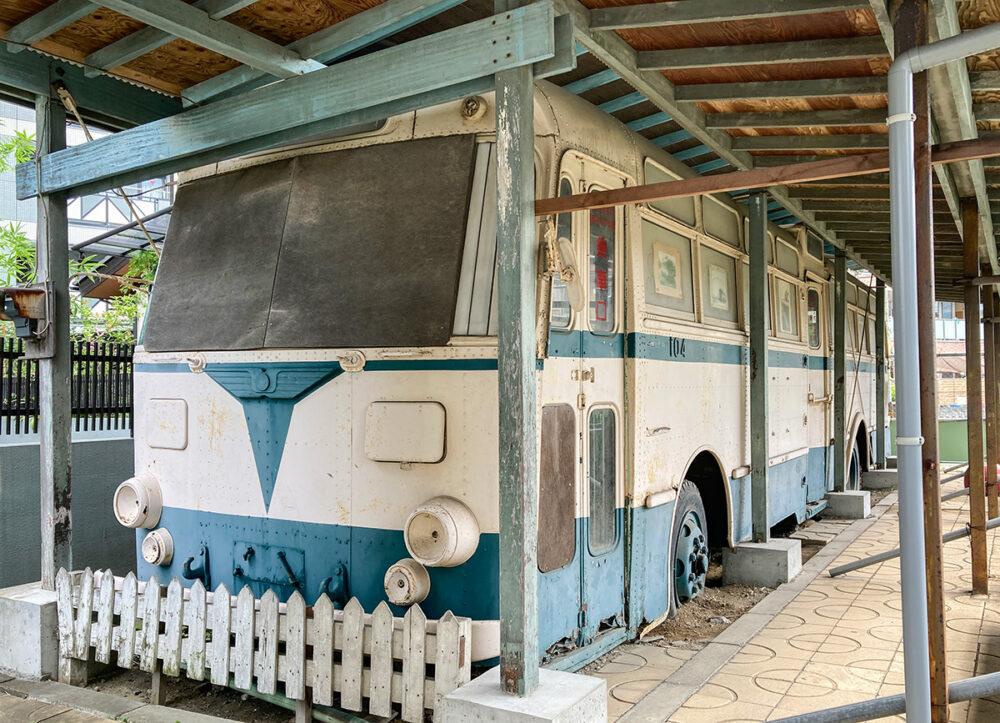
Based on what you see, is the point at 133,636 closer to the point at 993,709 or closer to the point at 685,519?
the point at 685,519

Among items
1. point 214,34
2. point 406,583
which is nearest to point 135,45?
point 214,34

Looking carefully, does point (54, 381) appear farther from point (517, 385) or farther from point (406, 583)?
point (517, 385)

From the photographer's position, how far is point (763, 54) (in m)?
3.98

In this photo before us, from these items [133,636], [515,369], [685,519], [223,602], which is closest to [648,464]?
[685,519]

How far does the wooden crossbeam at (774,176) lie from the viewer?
2.94 metres

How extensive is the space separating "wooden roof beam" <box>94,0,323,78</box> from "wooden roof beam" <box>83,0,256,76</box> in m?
0.06

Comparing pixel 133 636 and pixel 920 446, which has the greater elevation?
pixel 920 446

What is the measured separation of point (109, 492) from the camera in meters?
7.37

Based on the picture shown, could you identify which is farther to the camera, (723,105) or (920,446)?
(723,105)

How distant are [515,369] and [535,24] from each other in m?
1.32

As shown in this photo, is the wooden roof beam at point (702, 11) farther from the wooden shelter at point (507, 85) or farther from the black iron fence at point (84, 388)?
the black iron fence at point (84, 388)

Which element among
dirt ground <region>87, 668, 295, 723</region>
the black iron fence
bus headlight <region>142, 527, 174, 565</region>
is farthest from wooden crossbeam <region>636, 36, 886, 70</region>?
the black iron fence

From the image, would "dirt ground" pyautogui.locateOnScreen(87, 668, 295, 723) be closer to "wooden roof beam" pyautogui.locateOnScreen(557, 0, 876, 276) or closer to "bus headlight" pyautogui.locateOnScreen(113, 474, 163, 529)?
"bus headlight" pyautogui.locateOnScreen(113, 474, 163, 529)

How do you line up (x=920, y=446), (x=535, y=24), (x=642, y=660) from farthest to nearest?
(x=642, y=660)
(x=535, y=24)
(x=920, y=446)
